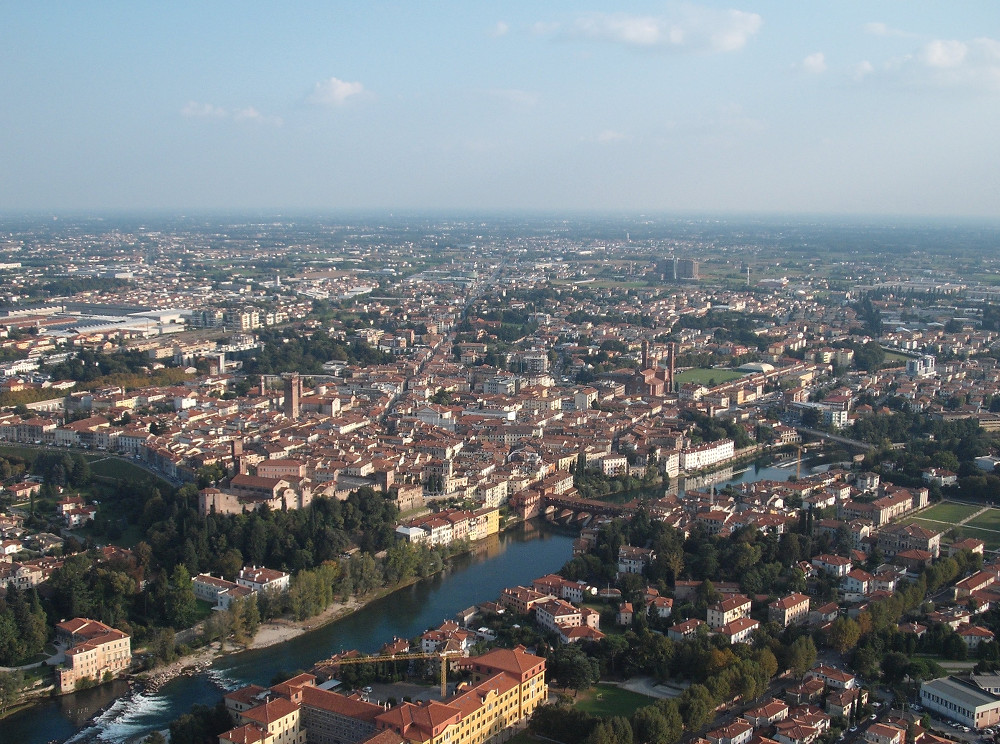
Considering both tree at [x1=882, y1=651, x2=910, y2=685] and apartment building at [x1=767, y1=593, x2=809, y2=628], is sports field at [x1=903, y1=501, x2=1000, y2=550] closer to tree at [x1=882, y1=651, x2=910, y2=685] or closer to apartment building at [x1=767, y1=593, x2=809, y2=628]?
apartment building at [x1=767, y1=593, x2=809, y2=628]

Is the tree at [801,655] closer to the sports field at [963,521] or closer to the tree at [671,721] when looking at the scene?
the tree at [671,721]

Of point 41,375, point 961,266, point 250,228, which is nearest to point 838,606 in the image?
point 41,375

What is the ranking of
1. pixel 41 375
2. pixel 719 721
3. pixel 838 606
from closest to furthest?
pixel 719 721 → pixel 838 606 → pixel 41 375

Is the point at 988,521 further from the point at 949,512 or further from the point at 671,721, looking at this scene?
the point at 671,721

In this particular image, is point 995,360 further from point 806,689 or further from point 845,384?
point 806,689

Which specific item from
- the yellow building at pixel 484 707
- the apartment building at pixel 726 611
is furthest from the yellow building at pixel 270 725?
the apartment building at pixel 726 611

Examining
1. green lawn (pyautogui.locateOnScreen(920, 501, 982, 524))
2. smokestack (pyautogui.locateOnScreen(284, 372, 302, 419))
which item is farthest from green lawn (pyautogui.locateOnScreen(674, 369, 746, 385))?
green lawn (pyautogui.locateOnScreen(920, 501, 982, 524))
